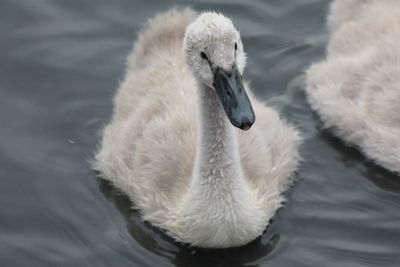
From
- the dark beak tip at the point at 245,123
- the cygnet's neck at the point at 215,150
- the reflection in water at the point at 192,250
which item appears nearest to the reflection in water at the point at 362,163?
the reflection in water at the point at 192,250

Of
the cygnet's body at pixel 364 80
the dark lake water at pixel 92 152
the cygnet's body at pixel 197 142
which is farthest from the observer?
the cygnet's body at pixel 364 80

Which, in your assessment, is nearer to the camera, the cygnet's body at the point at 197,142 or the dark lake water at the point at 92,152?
the cygnet's body at the point at 197,142

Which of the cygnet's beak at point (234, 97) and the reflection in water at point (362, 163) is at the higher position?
the reflection in water at point (362, 163)

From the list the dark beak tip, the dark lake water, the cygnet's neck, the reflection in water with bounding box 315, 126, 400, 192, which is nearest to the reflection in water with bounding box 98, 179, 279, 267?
the dark lake water

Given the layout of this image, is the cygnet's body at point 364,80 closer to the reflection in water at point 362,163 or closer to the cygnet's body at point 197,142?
the reflection in water at point 362,163

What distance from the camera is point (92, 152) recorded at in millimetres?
8719

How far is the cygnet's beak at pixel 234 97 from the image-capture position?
269 inches

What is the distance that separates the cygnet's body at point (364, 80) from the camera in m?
8.20

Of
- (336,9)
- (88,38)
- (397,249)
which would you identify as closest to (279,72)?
(336,9)

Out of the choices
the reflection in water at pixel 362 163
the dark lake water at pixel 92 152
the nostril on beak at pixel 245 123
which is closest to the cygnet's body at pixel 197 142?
the nostril on beak at pixel 245 123

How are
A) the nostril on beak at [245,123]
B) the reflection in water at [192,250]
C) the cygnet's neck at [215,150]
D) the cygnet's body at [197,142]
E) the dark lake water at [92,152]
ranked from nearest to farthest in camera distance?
the nostril on beak at [245,123], the cygnet's body at [197,142], the cygnet's neck at [215,150], the reflection in water at [192,250], the dark lake water at [92,152]

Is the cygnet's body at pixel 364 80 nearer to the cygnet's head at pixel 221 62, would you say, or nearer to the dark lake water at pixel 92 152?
the dark lake water at pixel 92 152

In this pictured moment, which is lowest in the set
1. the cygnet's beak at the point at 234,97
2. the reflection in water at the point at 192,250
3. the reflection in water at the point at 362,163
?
the reflection in water at the point at 192,250

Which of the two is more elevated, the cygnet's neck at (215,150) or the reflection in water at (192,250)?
the cygnet's neck at (215,150)
